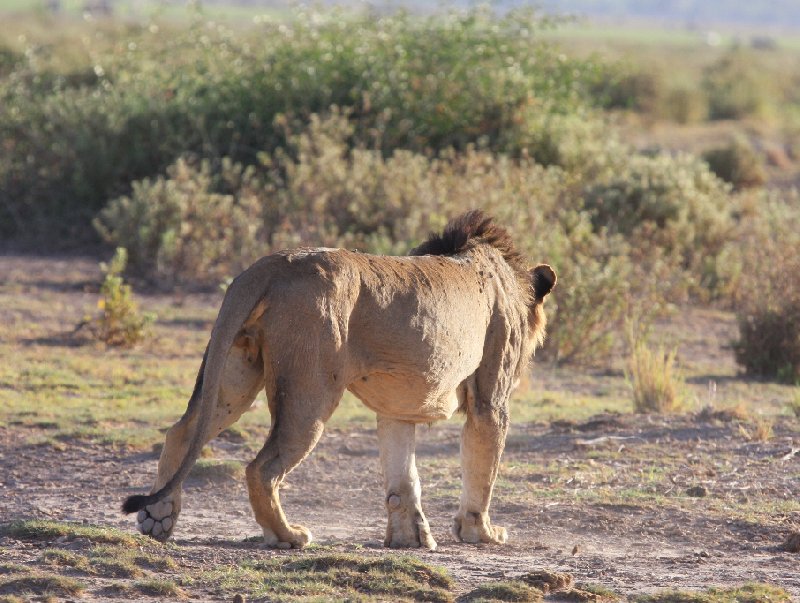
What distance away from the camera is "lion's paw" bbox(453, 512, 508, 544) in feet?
24.3

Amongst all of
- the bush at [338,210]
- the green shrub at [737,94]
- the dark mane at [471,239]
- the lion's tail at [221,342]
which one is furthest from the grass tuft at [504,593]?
the green shrub at [737,94]

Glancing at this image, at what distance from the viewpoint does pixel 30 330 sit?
13664 millimetres

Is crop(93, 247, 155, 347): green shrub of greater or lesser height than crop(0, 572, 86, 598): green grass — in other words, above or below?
below

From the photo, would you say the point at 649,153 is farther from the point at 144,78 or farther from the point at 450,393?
the point at 450,393

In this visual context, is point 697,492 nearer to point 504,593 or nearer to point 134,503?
point 504,593

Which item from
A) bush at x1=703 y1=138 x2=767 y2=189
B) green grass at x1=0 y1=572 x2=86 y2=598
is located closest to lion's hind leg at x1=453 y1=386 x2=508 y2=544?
green grass at x1=0 y1=572 x2=86 y2=598

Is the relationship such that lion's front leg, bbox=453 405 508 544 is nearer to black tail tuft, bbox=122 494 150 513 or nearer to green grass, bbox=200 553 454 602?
green grass, bbox=200 553 454 602

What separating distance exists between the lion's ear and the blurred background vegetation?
5943mm

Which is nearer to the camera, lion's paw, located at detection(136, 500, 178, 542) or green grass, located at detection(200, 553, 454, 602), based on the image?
green grass, located at detection(200, 553, 454, 602)

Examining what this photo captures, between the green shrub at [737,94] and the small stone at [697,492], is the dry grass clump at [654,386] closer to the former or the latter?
the small stone at [697,492]

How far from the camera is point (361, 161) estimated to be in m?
17.1

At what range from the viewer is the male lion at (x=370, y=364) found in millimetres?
6242

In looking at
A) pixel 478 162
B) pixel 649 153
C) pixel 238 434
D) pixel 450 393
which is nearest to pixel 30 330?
pixel 238 434

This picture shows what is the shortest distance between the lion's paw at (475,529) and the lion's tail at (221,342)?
1.78m
